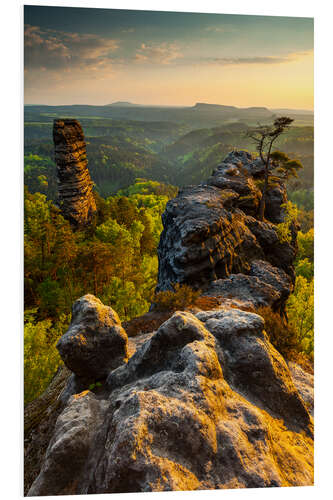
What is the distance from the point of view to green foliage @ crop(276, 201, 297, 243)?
48.1 ft

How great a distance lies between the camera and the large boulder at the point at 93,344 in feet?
18.4

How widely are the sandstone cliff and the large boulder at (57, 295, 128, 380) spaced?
19 mm

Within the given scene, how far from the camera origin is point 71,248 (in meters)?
18.2

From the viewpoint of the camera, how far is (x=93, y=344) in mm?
5777

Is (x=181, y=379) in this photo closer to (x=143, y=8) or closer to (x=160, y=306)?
(x=160, y=306)

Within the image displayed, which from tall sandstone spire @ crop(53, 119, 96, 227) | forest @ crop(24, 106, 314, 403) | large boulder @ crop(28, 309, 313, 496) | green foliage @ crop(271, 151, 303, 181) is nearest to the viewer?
large boulder @ crop(28, 309, 313, 496)

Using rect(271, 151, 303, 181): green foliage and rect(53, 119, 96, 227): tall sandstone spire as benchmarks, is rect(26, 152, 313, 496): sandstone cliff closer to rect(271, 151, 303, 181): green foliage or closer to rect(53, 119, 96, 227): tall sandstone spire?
rect(271, 151, 303, 181): green foliage

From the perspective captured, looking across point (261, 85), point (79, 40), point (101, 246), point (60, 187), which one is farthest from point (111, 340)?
point (60, 187)

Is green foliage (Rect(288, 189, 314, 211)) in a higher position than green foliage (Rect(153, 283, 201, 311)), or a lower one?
higher

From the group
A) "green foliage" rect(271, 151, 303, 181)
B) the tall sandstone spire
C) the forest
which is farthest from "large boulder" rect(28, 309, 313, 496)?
the tall sandstone spire

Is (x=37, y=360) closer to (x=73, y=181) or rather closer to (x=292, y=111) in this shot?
(x=292, y=111)

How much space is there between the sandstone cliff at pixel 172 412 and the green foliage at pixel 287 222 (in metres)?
8.97

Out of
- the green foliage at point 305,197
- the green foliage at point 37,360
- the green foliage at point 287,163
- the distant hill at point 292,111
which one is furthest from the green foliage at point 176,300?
→ the green foliage at point 287,163

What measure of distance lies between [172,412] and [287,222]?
48.6ft
